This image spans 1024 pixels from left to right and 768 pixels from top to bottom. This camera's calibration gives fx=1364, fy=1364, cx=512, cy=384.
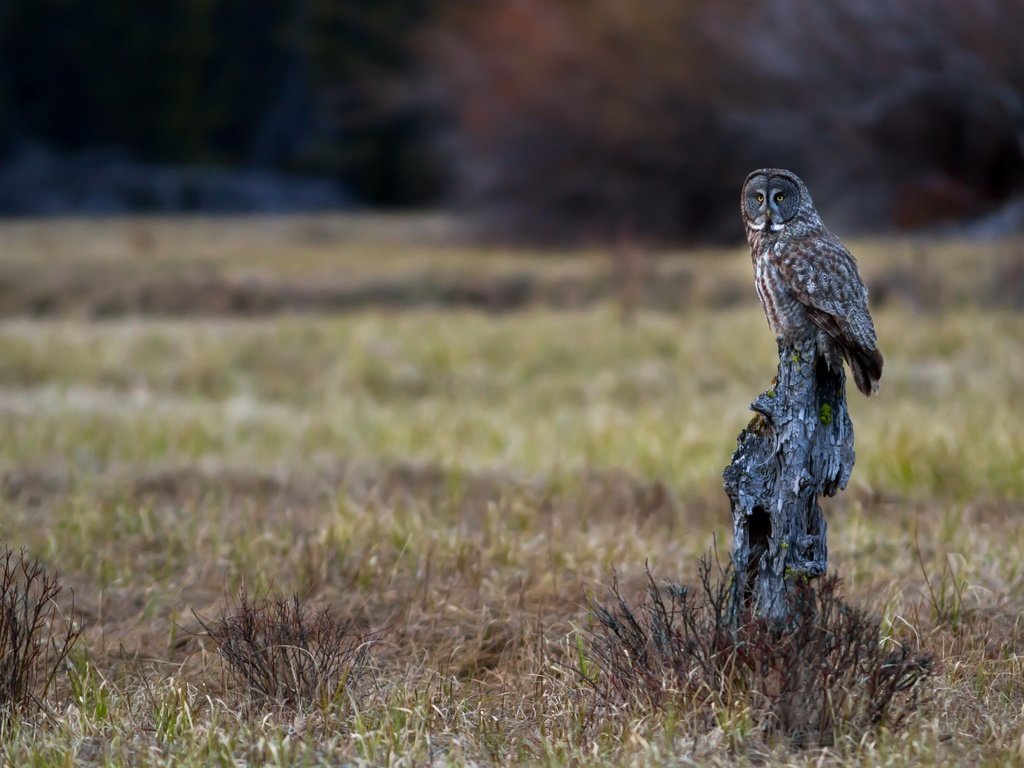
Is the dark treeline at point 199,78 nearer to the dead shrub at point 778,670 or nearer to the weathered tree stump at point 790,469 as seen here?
the weathered tree stump at point 790,469

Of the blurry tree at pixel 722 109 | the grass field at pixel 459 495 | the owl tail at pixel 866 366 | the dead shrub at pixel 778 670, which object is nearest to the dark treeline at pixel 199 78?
the blurry tree at pixel 722 109

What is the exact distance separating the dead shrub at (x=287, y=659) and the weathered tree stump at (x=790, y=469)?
4.56 feet

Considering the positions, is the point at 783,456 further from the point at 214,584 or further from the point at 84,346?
the point at 84,346

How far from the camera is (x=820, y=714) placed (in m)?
4.29

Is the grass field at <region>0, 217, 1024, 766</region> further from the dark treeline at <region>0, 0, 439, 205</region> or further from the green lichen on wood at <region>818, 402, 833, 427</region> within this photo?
the dark treeline at <region>0, 0, 439, 205</region>

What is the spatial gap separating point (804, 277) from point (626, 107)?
19.3 meters

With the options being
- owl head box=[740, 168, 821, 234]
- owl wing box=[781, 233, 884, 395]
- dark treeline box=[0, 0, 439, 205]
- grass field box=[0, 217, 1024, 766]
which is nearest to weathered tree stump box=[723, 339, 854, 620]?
owl wing box=[781, 233, 884, 395]

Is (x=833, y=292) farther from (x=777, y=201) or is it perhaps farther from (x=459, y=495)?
(x=459, y=495)

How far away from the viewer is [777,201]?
4648 mm

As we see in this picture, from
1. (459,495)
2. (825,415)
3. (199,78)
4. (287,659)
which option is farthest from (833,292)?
(199,78)

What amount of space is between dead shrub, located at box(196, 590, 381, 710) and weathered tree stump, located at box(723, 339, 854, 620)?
4.56 feet

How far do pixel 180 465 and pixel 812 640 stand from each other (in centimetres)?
520

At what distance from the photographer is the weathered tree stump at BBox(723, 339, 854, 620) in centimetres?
462

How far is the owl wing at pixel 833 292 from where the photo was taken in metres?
4.52
